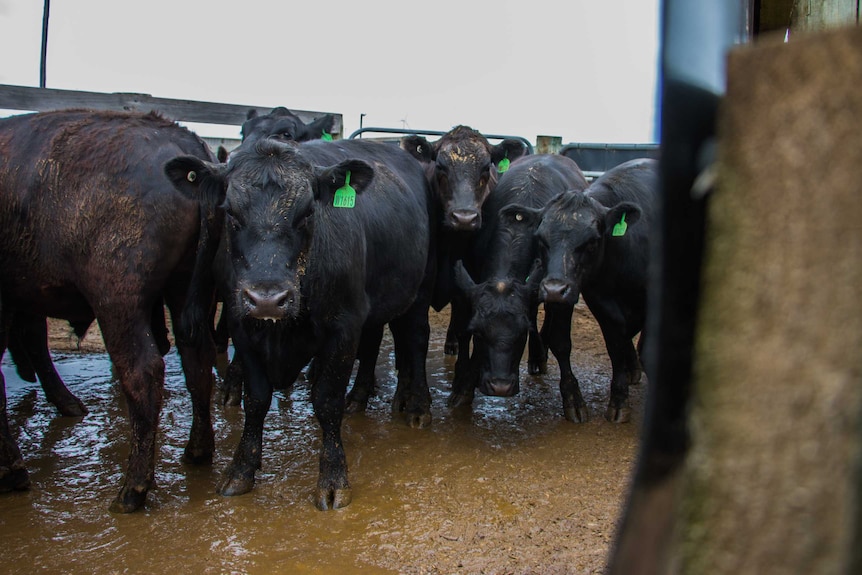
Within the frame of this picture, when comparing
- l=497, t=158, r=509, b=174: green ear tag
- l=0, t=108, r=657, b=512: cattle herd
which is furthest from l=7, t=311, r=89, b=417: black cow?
l=497, t=158, r=509, b=174: green ear tag

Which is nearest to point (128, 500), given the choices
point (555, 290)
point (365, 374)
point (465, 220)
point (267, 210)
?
point (267, 210)

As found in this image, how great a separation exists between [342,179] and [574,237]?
2131 millimetres

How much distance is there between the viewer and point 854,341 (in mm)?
787

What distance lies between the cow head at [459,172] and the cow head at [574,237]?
667mm

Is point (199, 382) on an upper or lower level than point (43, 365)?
upper

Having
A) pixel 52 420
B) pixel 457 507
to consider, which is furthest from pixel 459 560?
pixel 52 420

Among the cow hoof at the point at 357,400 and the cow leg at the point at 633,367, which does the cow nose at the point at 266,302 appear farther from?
the cow leg at the point at 633,367

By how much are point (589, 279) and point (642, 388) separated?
1.76 meters

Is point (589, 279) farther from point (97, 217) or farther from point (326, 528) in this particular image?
point (97, 217)

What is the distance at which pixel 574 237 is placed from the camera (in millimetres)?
5836

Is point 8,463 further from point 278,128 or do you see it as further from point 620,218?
point 278,128

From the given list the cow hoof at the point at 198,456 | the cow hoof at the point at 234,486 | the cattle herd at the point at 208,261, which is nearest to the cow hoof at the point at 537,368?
the cattle herd at the point at 208,261

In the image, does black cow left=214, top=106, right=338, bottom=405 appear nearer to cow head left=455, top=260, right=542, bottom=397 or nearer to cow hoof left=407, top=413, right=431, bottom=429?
cow hoof left=407, top=413, right=431, bottom=429

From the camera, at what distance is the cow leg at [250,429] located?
14.8 ft
